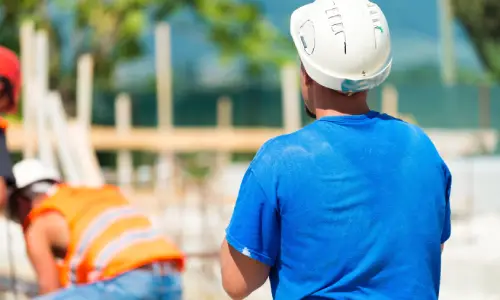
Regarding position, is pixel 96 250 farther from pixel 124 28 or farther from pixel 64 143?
pixel 124 28

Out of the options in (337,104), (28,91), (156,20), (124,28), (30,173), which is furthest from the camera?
(156,20)

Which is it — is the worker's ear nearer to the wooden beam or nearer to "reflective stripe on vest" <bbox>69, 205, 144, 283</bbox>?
"reflective stripe on vest" <bbox>69, 205, 144, 283</bbox>

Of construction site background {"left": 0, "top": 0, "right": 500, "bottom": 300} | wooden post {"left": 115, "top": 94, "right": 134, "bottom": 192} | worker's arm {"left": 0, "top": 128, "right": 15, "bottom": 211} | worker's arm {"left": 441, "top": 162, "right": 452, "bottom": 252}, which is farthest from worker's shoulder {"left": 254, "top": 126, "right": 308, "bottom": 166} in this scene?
wooden post {"left": 115, "top": 94, "right": 134, "bottom": 192}

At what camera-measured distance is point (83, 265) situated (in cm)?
358

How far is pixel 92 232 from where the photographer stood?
11.7 ft

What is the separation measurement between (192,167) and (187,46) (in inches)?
353

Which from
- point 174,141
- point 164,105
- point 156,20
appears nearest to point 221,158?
point 164,105

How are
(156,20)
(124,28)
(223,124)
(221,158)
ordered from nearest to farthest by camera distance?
(221,158) < (223,124) < (124,28) < (156,20)

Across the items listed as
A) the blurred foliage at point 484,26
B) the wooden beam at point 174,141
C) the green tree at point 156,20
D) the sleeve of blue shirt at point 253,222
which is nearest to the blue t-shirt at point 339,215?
the sleeve of blue shirt at point 253,222

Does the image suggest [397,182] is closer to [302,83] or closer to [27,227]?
[302,83]

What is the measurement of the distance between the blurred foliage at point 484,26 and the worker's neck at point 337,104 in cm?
2069

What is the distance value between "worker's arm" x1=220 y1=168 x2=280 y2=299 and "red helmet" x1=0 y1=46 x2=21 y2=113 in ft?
5.34

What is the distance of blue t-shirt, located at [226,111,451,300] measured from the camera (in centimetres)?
188

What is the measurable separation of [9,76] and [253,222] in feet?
5.63
